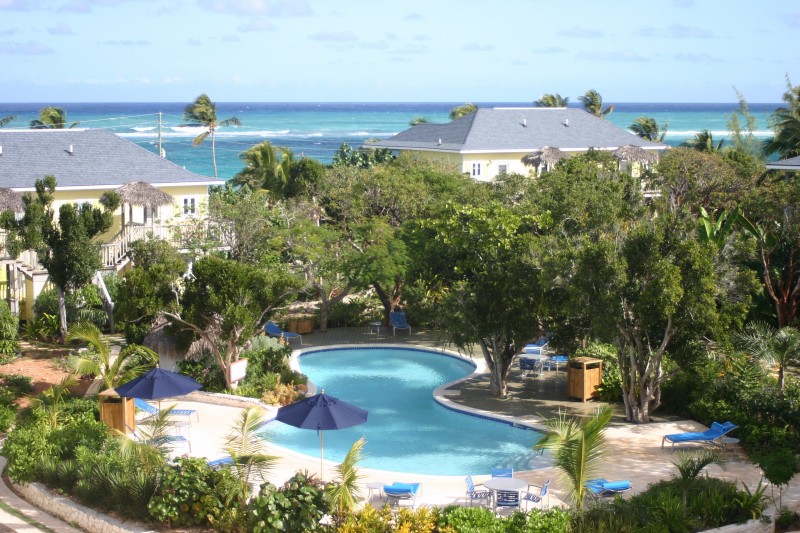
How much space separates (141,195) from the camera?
32.9m

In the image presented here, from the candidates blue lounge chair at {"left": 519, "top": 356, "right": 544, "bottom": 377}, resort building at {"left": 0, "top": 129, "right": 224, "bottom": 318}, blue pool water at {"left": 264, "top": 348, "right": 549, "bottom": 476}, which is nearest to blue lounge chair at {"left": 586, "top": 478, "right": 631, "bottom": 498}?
blue pool water at {"left": 264, "top": 348, "right": 549, "bottom": 476}

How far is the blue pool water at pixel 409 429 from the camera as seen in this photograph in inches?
805

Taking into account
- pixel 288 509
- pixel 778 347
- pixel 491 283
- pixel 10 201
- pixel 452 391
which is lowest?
pixel 452 391

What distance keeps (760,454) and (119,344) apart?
18.6 metres

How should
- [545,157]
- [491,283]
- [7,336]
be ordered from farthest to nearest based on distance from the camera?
[545,157] < [7,336] < [491,283]

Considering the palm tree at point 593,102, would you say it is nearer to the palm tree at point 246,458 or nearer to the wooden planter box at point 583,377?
the wooden planter box at point 583,377

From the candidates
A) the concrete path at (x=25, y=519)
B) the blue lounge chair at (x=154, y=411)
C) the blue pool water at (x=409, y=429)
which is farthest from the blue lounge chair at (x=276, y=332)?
the concrete path at (x=25, y=519)

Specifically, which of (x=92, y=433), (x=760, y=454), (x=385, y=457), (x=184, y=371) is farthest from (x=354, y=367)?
(x=760, y=454)

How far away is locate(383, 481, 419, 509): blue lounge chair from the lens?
16.7 m

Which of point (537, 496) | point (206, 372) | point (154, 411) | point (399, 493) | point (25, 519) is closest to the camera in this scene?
A: point (25, 519)

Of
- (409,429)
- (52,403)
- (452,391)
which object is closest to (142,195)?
(52,403)

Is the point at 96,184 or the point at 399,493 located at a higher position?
the point at 96,184

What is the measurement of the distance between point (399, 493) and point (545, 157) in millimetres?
33565

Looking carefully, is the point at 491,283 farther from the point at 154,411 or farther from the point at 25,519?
the point at 25,519
